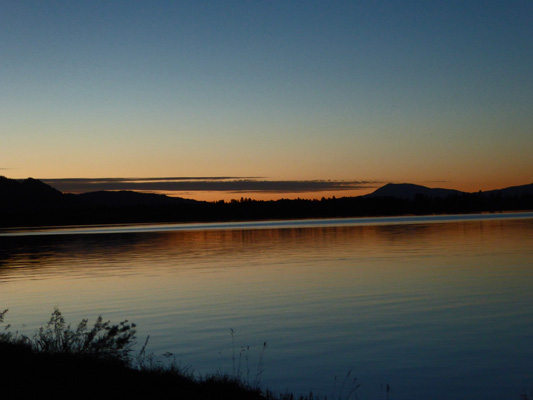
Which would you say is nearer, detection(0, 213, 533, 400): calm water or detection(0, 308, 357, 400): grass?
detection(0, 308, 357, 400): grass

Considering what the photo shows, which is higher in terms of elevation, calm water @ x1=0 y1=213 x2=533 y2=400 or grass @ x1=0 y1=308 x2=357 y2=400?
grass @ x1=0 y1=308 x2=357 y2=400

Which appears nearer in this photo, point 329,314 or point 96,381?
point 96,381

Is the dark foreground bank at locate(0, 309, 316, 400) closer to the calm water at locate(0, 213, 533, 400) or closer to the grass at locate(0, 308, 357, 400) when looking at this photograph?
the grass at locate(0, 308, 357, 400)

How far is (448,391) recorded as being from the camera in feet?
41.2

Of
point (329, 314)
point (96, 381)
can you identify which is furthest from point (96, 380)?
point (329, 314)

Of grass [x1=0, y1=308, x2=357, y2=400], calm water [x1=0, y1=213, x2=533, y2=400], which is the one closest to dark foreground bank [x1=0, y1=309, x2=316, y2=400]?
grass [x1=0, y1=308, x2=357, y2=400]

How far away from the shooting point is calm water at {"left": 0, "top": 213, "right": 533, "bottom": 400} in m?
14.0

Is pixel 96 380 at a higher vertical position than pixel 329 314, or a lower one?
higher

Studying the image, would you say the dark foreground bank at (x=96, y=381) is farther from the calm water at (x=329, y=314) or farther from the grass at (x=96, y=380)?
the calm water at (x=329, y=314)

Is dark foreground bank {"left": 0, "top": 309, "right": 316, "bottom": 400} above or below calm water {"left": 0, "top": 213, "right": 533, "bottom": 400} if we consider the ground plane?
above

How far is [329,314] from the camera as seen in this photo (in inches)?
839

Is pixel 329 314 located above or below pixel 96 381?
below

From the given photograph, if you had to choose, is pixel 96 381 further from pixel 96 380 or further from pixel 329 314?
pixel 329 314

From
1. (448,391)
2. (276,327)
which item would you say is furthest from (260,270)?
(448,391)
